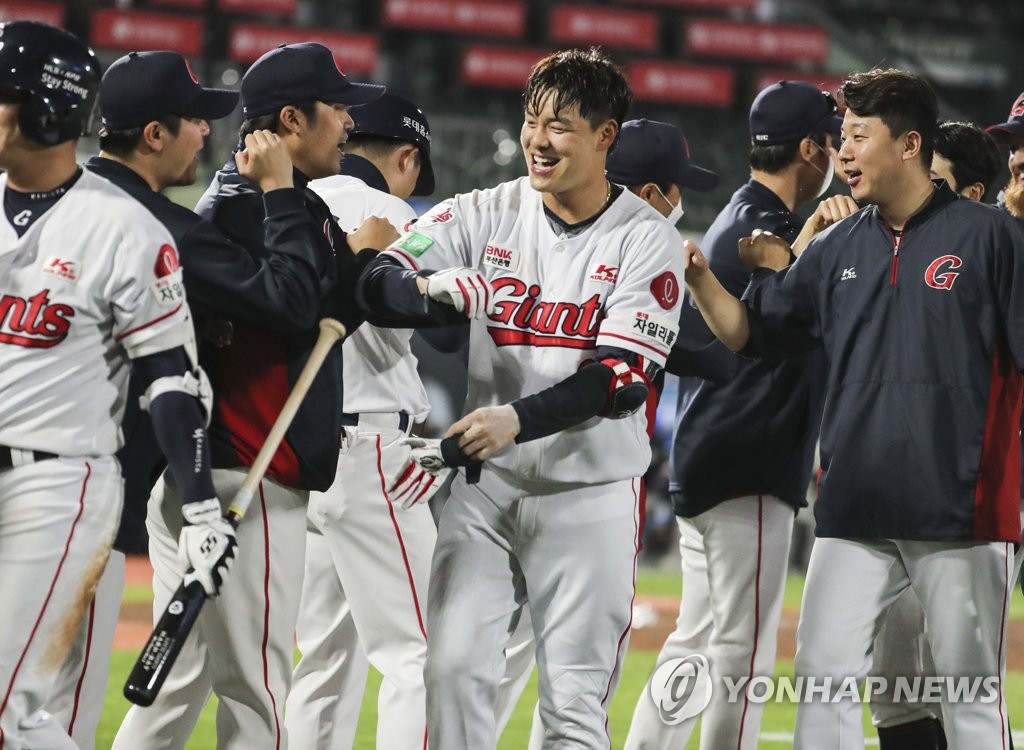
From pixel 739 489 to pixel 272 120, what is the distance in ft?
6.68

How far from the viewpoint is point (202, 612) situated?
12.1 feet

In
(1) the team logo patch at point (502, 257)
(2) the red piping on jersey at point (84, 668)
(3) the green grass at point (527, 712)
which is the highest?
(1) the team logo patch at point (502, 257)

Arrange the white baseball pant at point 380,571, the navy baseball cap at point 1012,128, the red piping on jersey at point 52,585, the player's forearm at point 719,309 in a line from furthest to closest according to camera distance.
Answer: the navy baseball cap at point 1012,128, the white baseball pant at point 380,571, the player's forearm at point 719,309, the red piping on jersey at point 52,585

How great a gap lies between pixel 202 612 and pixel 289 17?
18688 millimetres

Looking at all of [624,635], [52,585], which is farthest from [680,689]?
[52,585]

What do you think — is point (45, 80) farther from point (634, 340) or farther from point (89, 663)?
point (634, 340)

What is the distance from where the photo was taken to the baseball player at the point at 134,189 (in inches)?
144

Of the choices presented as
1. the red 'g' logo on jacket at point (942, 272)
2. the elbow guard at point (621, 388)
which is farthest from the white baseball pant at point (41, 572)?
the red 'g' logo on jacket at point (942, 272)

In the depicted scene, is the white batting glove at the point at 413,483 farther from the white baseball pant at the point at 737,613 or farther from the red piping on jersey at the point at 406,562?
the white baseball pant at the point at 737,613

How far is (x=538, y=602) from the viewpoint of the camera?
12.3ft

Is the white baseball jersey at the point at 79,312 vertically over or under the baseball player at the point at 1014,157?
under

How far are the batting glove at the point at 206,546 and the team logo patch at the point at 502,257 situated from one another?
3.42ft

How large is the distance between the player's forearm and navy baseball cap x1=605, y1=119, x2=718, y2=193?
0.94 m

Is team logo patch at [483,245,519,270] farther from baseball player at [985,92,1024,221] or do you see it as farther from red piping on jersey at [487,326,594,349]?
baseball player at [985,92,1024,221]
